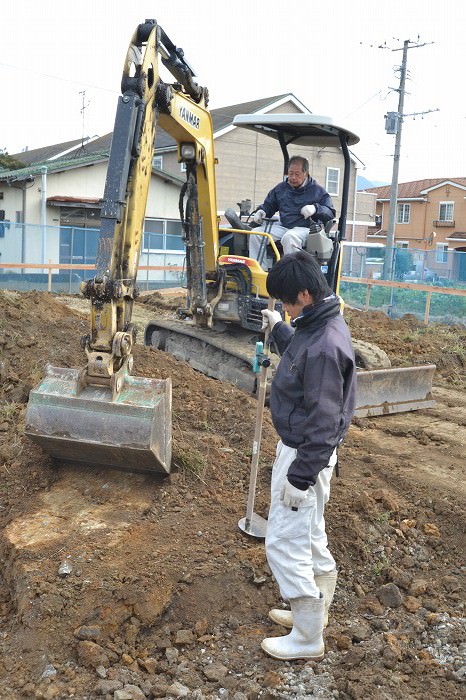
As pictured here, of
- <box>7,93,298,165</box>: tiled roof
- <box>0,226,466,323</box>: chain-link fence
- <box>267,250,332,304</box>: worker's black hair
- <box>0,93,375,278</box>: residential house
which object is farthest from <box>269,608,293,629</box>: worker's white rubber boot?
<box>7,93,298,165</box>: tiled roof

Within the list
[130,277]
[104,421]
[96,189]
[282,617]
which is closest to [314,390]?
[282,617]

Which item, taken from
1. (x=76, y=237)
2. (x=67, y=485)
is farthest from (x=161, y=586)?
(x=76, y=237)

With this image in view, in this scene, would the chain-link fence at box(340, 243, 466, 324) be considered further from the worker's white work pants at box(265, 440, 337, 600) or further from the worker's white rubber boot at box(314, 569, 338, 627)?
the worker's white work pants at box(265, 440, 337, 600)

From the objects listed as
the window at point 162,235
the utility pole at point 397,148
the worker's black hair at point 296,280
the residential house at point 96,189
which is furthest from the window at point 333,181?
the worker's black hair at point 296,280

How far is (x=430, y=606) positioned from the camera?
4.14m

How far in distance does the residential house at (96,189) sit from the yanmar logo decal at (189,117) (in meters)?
11.6

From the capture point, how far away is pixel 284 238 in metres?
7.84

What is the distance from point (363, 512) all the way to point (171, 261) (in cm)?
2041

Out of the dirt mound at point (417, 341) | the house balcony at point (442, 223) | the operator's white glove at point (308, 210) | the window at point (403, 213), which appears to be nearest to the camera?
the operator's white glove at point (308, 210)

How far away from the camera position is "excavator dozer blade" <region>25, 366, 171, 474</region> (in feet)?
15.5

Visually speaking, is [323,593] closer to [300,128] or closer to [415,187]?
[300,128]

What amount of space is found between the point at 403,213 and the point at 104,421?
5063 cm

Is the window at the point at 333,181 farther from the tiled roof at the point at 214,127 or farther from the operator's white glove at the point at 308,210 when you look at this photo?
the operator's white glove at the point at 308,210

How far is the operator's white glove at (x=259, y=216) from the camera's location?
8.44m
